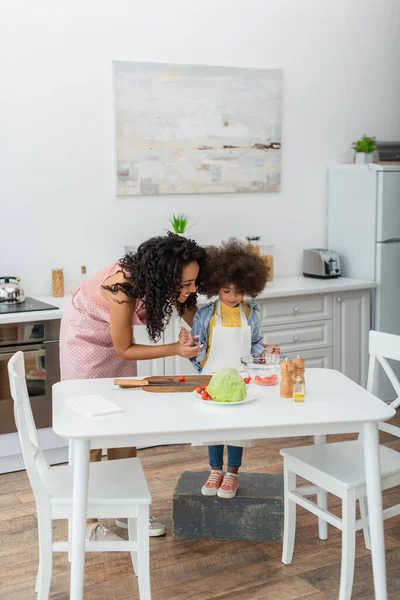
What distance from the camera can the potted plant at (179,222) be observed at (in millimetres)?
4559

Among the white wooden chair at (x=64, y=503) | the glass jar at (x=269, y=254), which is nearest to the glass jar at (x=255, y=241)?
the glass jar at (x=269, y=254)

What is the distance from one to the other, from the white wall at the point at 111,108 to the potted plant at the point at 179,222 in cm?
4

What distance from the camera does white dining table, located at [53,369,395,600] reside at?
7.50 ft

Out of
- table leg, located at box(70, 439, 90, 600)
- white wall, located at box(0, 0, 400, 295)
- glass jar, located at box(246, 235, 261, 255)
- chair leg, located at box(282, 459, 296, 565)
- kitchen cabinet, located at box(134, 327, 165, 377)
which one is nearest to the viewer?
table leg, located at box(70, 439, 90, 600)

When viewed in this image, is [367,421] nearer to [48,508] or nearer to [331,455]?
[331,455]

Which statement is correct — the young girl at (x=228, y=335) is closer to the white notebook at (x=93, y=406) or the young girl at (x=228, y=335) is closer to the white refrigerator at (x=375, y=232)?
the white notebook at (x=93, y=406)

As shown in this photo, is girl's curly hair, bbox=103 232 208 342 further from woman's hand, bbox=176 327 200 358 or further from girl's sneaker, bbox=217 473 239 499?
girl's sneaker, bbox=217 473 239 499

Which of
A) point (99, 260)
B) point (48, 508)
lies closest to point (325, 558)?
point (48, 508)

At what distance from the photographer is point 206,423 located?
2326 mm

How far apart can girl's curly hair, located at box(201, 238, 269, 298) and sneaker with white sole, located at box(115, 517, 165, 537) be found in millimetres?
962

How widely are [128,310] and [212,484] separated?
2.62 feet

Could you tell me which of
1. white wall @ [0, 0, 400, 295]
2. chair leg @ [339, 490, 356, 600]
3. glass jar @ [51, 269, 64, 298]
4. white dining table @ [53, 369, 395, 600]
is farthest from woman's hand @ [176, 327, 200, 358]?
white wall @ [0, 0, 400, 295]

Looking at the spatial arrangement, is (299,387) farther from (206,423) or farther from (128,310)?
(128,310)

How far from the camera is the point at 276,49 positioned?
16.0 ft
